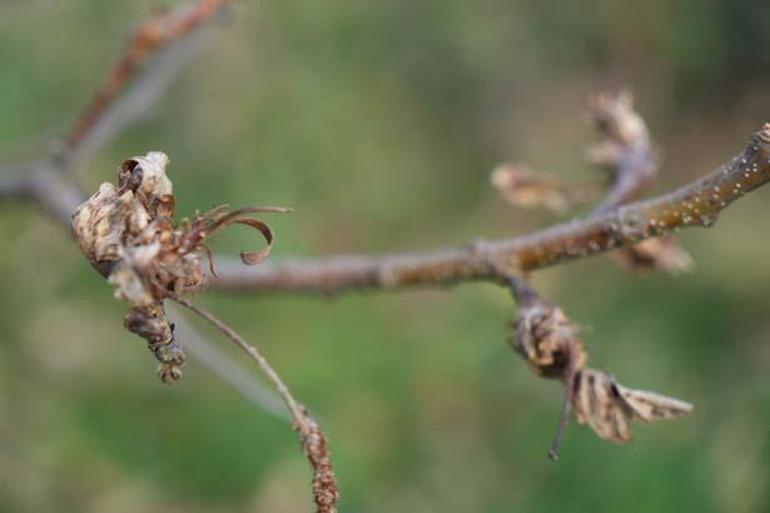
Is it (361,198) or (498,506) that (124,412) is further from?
(361,198)

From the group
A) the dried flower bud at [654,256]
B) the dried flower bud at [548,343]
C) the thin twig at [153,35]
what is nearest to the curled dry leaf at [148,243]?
the dried flower bud at [548,343]

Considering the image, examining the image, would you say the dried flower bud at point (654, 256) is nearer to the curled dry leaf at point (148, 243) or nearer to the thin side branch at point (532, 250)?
the thin side branch at point (532, 250)

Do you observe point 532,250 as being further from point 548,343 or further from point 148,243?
point 148,243

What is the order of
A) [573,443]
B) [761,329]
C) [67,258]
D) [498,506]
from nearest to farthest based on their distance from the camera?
[573,443] → [498,506] → [67,258] → [761,329]

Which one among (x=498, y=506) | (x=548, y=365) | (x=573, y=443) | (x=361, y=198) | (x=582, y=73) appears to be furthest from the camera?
(x=582, y=73)

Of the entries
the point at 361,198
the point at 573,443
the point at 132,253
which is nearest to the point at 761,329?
the point at 573,443

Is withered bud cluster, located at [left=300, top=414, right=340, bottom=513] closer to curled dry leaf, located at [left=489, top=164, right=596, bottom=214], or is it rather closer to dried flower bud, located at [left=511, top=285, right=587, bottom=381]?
dried flower bud, located at [left=511, top=285, right=587, bottom=381]

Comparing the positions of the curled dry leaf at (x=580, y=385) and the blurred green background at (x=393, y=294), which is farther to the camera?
the blurred green background at (x=393, y=294)
